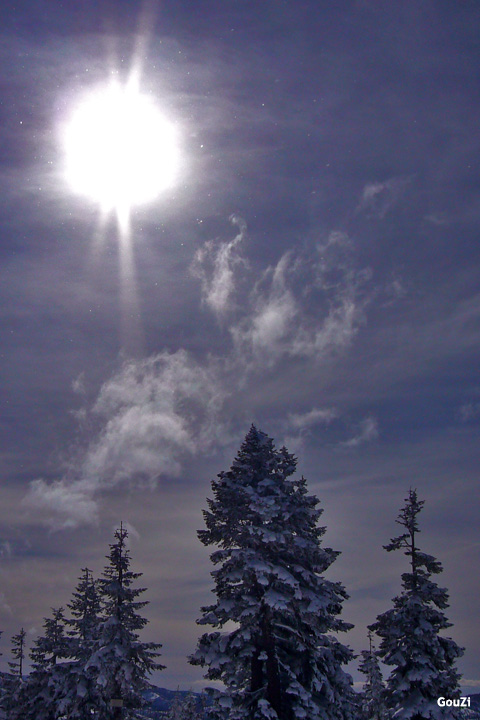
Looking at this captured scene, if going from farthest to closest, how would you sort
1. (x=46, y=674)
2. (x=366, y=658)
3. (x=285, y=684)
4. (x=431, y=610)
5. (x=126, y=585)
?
(x=366, y=658)
(x=46, y=674)
(x=126, y=585)
(x=431, y=610)
(x=285, y=684)

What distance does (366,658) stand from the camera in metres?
57.2

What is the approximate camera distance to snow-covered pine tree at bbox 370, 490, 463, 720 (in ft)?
90.6

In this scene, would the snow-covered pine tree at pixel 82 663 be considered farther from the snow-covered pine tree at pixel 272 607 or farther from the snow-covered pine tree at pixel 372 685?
the snow-covered pine tree at pixel 372 685

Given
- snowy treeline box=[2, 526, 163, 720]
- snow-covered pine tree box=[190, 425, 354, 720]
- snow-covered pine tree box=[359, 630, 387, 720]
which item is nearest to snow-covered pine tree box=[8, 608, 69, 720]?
snowy treeline box=[2, 526, 163, 720]

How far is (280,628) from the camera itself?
24.4 m

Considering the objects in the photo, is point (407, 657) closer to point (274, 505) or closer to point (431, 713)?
point (431, 713)

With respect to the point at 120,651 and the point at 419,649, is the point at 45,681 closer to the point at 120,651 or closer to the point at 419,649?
the point at 120,651

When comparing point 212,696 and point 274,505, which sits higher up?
point 274,505

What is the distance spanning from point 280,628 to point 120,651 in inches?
411

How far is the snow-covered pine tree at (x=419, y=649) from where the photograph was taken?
2761 cm

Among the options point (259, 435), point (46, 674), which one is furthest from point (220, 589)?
point (46, 674)

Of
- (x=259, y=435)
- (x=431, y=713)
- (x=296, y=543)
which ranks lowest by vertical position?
(x=431, y=713)

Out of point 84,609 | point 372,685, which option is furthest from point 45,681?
point 372,685

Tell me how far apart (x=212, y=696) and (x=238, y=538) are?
237 inches
